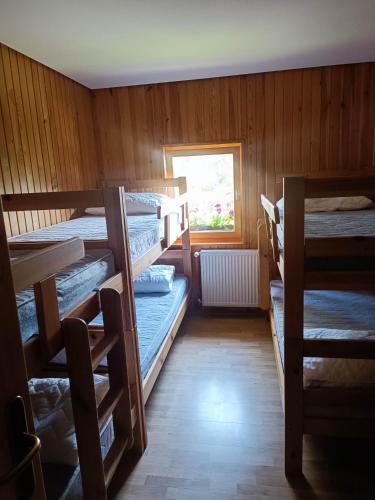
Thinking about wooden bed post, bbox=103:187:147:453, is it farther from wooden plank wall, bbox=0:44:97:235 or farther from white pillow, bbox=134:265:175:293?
white pillow, bbox=134:265:175:293

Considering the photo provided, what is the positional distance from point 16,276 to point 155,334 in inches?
57.0

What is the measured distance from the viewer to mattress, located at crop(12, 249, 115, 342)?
1.07m

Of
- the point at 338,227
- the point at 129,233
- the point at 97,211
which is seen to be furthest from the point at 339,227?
the point at 97,211

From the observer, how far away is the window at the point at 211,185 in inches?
135

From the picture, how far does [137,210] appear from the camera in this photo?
2924 mm

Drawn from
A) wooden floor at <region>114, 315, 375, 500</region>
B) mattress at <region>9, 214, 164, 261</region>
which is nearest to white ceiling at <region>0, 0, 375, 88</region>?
mattress at <region>9, 214, 164, 261</region>

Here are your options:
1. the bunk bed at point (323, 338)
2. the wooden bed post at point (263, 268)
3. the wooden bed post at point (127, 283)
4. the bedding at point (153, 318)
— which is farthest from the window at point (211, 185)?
the wooden bed post at point (127, 283)

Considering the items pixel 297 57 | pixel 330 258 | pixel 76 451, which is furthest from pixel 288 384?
pixel 297 57

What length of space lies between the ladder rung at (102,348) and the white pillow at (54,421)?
236mm

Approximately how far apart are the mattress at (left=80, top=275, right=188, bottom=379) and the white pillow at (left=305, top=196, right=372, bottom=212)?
1293mm

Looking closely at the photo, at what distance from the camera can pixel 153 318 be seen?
252 cm

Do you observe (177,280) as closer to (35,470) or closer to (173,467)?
(173,467)

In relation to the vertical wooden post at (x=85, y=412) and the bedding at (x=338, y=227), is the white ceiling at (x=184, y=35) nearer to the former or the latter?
the bedding at (x=338, y=227)

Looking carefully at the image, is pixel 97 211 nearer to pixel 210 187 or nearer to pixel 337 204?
pixel 210 187
